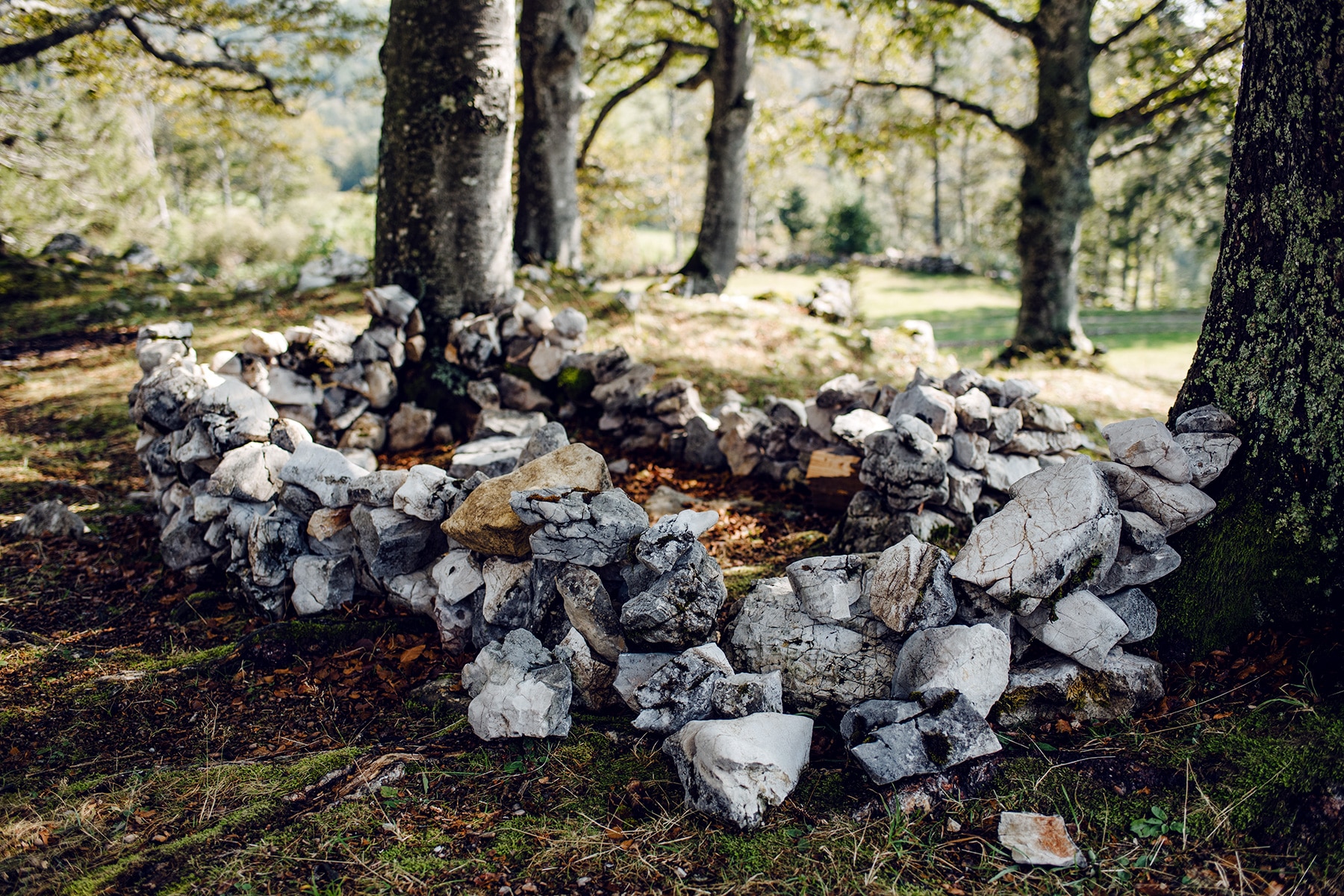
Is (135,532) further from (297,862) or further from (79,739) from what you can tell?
(297,862)

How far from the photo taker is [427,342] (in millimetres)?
5766

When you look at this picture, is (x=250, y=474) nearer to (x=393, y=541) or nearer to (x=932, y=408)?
(x=393, y=541)

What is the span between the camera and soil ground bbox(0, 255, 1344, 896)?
6.79 feet

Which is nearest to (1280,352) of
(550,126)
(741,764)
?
(741,764)

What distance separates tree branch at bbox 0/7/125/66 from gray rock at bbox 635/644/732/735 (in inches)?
414

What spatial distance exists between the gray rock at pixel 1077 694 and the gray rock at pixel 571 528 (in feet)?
4.98

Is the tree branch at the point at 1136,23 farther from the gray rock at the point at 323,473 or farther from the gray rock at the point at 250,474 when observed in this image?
the gray rock at the point at 250,474

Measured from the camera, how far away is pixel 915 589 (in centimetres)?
272

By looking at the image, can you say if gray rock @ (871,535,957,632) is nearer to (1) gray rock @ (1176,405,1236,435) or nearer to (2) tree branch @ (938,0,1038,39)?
(1) gray rock @ (1176,405,1236,435)

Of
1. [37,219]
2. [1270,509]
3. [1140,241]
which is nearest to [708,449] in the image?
[1270,509]

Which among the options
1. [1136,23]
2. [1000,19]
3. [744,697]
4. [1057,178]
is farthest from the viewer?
[1057,178]

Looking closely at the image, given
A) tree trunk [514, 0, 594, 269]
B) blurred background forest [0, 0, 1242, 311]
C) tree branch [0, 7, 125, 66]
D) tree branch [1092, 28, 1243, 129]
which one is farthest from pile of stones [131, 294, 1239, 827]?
blurred background forest [0, 0, 1242, 311]

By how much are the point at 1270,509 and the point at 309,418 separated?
5.30m

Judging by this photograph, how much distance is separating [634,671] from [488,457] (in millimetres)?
1834
